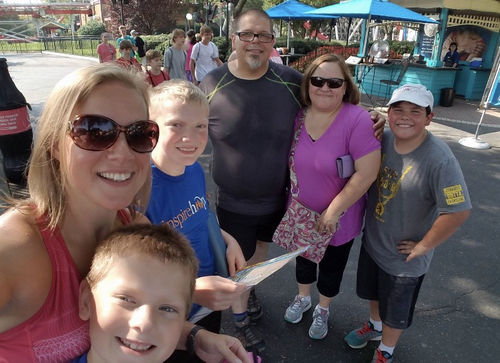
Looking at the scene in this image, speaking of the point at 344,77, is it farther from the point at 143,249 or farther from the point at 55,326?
the point at 55,326

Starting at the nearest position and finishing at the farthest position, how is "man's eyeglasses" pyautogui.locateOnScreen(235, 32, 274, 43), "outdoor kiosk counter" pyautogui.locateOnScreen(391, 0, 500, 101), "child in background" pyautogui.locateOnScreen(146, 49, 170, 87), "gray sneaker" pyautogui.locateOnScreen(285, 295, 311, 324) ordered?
"man's eyeglasses" pyautogui.locateOnScreen(235, 32, 274, 43) → "gray sneaker" pyautogui.locateOnScreen(285, 295, 311, 324) → "child in background" pyautogui.locateOnScreen(146, 49, 170, 87) → "outdoor kiosk counter" pyautogui.locateOnScreen(391, 0, 500, 101)

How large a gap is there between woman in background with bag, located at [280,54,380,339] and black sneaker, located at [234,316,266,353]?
665 mm

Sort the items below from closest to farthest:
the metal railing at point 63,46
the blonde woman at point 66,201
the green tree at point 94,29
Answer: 1. the blonde woman at point 66,201
2. the metal railing at point 63,46
3. the green tree at point 94,29

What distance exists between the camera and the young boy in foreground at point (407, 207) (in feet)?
6.22

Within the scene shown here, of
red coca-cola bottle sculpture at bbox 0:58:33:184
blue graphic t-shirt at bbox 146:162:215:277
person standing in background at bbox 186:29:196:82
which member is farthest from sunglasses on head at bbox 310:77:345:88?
person standing in background at bbox 186:29:196:82

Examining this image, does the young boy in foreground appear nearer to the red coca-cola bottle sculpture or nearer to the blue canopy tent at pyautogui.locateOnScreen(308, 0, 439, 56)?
the red coca-cola bottle sculpture

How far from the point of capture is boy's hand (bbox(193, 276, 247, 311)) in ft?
4.46

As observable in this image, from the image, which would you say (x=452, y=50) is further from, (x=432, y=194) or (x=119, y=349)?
(x=119, y=349)

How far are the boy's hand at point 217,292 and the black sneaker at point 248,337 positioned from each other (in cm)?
133

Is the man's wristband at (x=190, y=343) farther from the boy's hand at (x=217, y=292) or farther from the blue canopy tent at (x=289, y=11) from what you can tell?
the blue canopy tent at (x=289, y=11)

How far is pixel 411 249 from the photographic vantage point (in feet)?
6.75

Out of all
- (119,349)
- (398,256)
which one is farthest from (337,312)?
(119,349)

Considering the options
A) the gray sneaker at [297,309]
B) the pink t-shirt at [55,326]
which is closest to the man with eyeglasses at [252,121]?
the gray sneaker at [297,309]

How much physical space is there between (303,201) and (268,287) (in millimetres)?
1154
